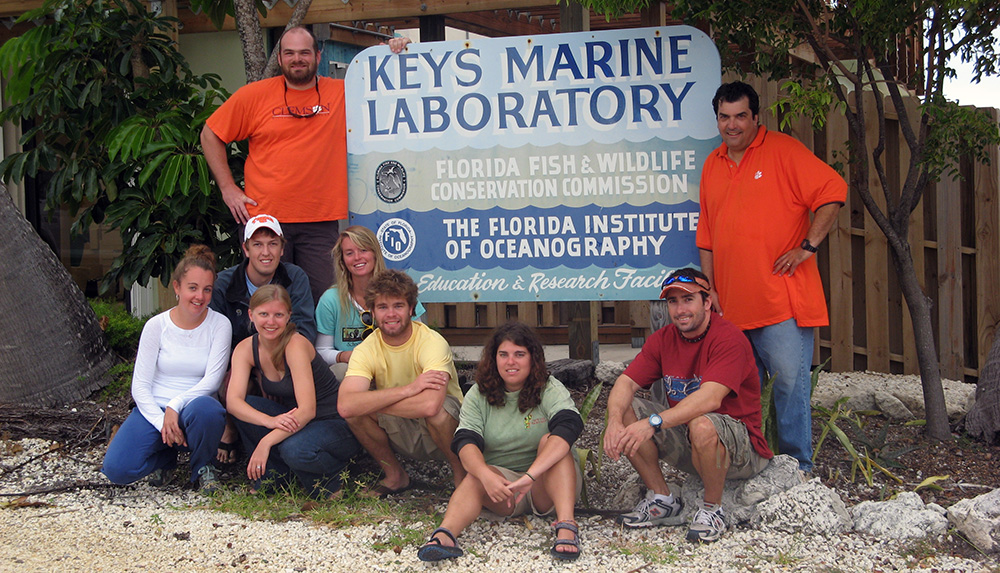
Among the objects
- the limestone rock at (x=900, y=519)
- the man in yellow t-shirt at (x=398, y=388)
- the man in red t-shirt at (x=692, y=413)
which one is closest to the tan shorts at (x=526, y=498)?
the man in red t-shirt at (x=692, y=413)

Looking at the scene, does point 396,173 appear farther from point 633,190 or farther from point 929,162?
point 929,162

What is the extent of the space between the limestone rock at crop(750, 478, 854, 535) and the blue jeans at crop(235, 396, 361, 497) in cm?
184

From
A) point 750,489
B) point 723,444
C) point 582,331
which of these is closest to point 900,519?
point 750,489

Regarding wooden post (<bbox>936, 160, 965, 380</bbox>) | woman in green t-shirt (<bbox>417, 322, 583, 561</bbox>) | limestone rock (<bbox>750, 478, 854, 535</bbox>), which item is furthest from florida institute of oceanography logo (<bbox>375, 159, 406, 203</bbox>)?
wooden post (<bbox>936, 160, 965, 380</bbox>)

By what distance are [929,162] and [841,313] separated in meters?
1.87

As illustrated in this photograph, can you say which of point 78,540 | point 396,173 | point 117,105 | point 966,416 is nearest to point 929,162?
point 966,416

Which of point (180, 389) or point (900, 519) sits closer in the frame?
point (900, 519)

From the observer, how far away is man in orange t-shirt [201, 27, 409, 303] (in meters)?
4.77

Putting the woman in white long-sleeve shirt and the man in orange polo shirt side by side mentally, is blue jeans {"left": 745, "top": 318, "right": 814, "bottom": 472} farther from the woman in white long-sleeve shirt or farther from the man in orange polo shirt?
the woman in white long-sleeve shirt

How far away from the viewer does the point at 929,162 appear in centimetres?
443

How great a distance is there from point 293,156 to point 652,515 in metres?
2.70

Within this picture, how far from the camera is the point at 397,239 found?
5004mm

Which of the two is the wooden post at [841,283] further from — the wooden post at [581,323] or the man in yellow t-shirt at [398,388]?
the man in yellow t-shirt at [398,388]

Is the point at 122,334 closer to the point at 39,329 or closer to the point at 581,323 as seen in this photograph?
the point at 39,329
